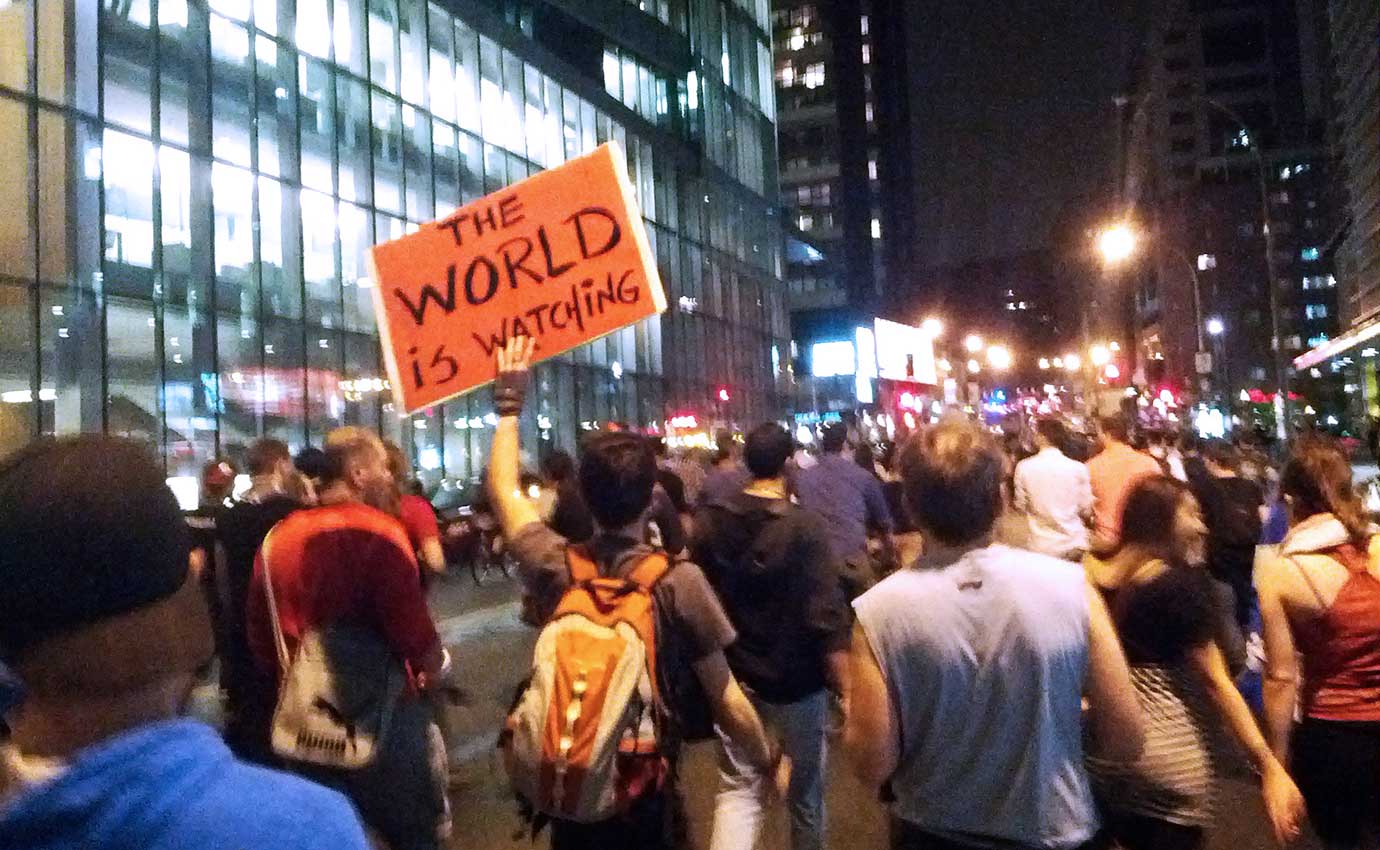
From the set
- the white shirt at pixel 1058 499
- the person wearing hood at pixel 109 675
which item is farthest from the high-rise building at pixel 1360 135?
the person wearing hood at pixel 109 675

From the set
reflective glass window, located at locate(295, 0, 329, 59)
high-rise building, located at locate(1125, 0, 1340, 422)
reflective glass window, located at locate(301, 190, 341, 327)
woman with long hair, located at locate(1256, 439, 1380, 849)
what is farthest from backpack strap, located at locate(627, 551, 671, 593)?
high-rise building, located at locate(1125, 0, 1340, 422)

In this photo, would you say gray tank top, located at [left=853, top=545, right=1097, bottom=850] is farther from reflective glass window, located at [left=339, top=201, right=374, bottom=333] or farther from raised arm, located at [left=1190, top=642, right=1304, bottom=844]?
reflective glass window, located at [left=339, top=201, right=374, bottom=333]

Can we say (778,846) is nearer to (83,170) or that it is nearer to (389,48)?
(83,170)

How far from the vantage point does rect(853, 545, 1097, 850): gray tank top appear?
2.73m

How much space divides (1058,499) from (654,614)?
6575 mm

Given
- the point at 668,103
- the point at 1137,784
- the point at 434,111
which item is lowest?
the point at 1137,784

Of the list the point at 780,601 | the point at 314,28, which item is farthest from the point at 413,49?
Answer: the point at 780,601

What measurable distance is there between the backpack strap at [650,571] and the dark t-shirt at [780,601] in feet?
4.40

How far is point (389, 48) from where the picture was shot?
2423 cm

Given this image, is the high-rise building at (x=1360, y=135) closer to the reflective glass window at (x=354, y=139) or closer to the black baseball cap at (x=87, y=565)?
the reflective glass window at (x=354, y=139)

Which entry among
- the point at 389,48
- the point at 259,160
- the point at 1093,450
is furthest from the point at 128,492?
the point at 389,48

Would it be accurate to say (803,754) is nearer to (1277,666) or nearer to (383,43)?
(1277,666)

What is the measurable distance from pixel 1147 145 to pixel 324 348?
134136mm

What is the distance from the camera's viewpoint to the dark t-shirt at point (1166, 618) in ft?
11.4
